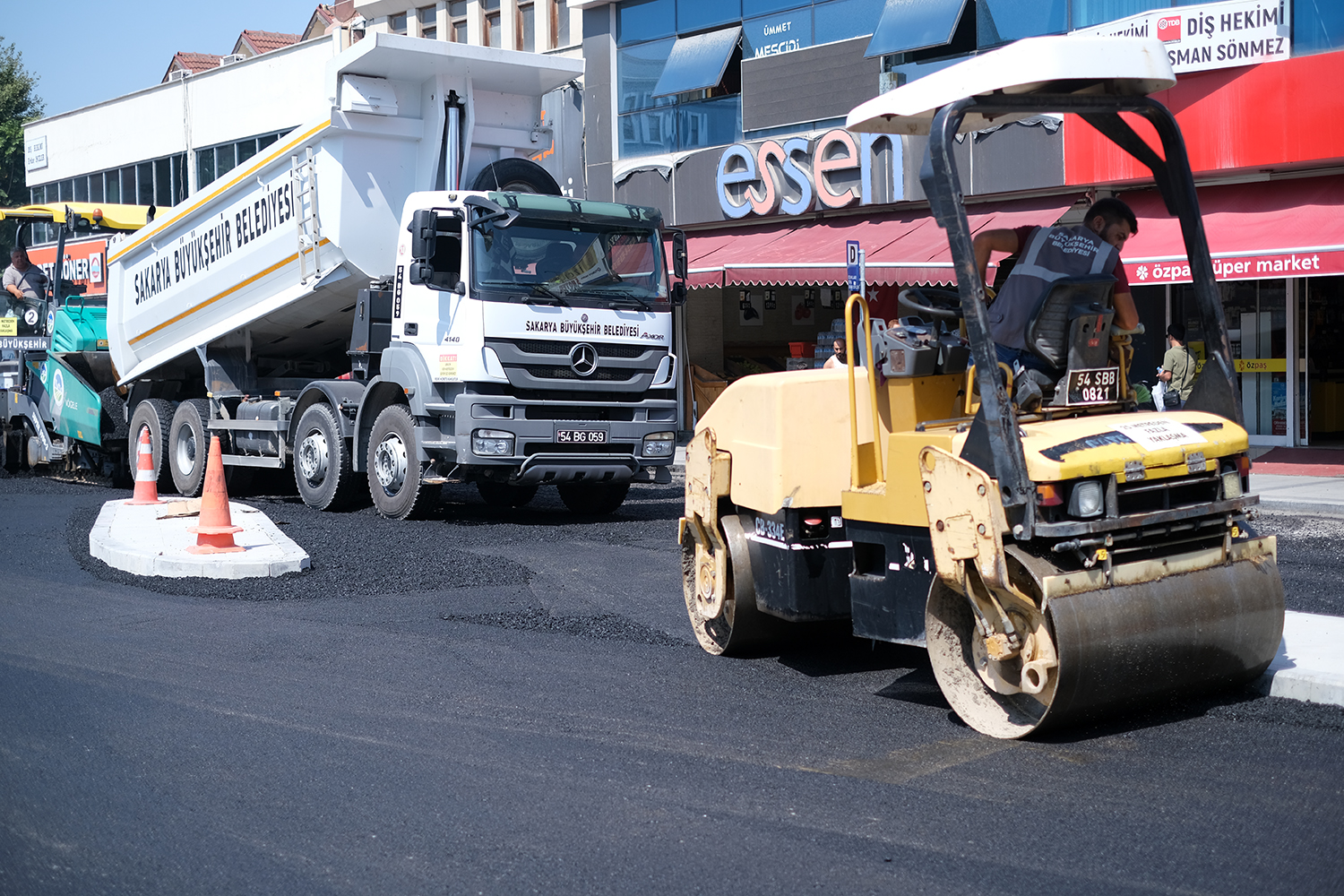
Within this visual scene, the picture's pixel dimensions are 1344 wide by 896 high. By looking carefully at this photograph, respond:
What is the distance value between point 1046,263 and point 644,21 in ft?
63.5

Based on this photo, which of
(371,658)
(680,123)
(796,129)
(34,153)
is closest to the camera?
(371,658)

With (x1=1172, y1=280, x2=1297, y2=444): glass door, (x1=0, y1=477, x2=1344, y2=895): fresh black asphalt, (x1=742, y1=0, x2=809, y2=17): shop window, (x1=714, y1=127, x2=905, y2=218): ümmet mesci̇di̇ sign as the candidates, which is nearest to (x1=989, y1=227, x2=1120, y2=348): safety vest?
(x1=0, y1=477, x2=1344, y2=895): fresh black asphalt

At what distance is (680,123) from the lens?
74.4 feet

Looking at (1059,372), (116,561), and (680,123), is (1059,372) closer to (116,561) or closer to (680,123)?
(116,561)

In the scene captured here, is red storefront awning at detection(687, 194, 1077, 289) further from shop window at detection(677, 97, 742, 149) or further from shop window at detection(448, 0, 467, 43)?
shop window at detection(448, 0, 467, 43)

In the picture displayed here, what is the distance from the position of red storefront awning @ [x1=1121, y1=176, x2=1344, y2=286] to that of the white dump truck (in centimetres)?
582

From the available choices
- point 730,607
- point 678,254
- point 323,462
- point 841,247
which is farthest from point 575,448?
point 841,247

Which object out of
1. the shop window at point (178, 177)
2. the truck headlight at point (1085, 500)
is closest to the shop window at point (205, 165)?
the shop window at point (178, 177)

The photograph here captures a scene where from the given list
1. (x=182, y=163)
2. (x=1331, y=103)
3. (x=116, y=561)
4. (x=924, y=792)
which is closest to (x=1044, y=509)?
(x=924, y=792)

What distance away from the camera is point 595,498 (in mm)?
13750

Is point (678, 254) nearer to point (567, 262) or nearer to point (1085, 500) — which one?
point (567, 262)

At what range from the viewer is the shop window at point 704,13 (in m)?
22.1

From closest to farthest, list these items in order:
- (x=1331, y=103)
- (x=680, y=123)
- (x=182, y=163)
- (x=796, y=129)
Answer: (x=1331, y=103) → (x=796, y=129) → (x=680, y=123) → (x=182, y=163)

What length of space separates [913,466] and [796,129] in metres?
16.4
